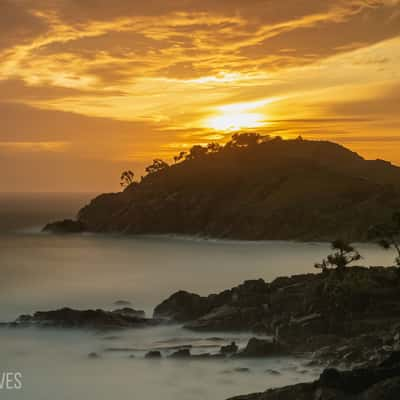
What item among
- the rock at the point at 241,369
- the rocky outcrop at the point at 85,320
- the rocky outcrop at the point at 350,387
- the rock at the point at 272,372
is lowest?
the rock at the point at 241,369

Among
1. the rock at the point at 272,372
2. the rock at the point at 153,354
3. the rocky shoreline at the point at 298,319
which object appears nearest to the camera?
the rock at the point at 272,372

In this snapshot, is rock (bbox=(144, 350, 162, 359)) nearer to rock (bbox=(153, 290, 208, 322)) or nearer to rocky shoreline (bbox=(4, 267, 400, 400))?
rocky shoreline (bbox=(4, 267, 400, 400))

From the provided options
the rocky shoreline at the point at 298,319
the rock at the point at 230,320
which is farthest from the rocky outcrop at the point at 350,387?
the rock at the point at 230,320

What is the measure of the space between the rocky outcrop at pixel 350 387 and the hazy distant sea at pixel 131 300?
47.6 feet

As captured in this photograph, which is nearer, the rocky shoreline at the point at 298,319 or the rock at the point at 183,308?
the rocky shoreline at the point at 298,319

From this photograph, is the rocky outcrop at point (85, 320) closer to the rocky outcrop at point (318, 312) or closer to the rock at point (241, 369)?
the rocky outcrop at point (318, 312)

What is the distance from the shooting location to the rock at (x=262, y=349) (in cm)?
5269

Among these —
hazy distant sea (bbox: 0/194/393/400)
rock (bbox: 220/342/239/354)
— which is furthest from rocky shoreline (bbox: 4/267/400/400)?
hazy distant sea (bbox: 0/194/393/400)

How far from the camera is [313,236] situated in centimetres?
18438

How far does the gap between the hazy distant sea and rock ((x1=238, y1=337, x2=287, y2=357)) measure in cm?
98

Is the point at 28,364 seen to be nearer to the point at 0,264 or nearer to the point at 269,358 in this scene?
the point at 269,358

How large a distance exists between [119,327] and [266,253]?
322ft

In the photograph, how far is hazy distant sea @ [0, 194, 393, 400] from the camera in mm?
50500

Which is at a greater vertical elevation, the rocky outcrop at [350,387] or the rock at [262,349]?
the rocky outcrop at [350,387]
